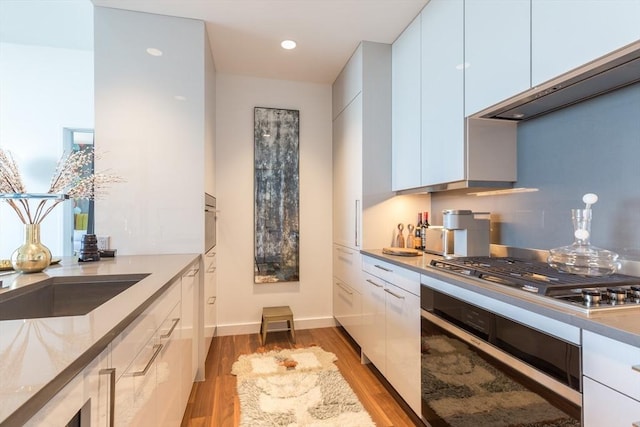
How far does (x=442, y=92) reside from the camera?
2012mm

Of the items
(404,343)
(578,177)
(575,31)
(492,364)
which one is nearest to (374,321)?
(404,343)

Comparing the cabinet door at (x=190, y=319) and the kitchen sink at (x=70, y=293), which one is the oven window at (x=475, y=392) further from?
the kitchen sink at (x=70, y=293)

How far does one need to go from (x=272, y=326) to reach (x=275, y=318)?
32cm

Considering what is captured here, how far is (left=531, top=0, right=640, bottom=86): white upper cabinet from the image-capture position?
1.04 meters

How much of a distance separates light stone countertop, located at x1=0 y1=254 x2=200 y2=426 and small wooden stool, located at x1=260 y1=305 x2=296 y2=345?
1.86 m

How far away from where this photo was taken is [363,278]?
8.51ft

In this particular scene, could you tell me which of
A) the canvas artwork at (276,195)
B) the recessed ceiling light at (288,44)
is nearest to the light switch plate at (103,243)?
the canvas artwork at (276,195)

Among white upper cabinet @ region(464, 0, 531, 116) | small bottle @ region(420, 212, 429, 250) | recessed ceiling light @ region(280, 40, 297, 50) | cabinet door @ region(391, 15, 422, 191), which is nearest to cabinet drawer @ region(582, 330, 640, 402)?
white upper cabinet @ region(464, 0, 531, 116)

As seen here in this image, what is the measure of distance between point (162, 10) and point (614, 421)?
302 cm

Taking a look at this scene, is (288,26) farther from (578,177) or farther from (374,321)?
(374,321)

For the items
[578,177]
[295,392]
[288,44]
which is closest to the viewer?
[578,177]

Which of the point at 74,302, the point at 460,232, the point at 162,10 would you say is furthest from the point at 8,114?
the point at 460,232

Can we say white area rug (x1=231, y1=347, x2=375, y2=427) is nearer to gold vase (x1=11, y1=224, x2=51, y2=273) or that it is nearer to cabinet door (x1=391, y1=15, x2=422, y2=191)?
gold vase (x1=11, y1=224, x2=51, y2=273)

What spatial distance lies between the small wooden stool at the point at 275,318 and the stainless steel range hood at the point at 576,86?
2.31 m
